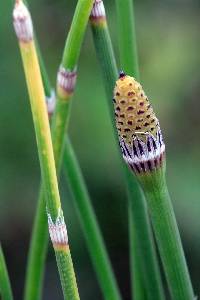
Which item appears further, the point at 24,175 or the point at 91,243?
the point at 24,175

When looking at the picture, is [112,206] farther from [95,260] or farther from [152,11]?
[95,260]

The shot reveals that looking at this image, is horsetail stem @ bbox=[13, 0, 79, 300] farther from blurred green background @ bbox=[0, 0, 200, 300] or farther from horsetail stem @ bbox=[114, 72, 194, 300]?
blurred green background @ bbox=[0, 0, 200, 300]

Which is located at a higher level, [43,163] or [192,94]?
[192,94]

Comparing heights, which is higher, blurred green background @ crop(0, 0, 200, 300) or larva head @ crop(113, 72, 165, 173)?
blurred green background @ crop(0, 0, 200, 300)

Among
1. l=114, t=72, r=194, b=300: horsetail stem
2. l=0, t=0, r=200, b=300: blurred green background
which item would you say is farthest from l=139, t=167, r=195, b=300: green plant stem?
l=0, t=0, r=200, b=300: blurred green background

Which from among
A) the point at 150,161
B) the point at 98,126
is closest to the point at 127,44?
the point at 150,161

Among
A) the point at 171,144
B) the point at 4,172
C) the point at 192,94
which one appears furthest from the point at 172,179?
the point at 4,172
